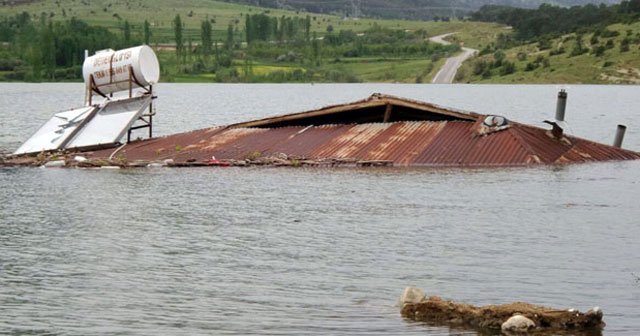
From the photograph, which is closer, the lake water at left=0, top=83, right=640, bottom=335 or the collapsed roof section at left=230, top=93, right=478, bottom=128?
the lake water at left=0, top=83, right=640, bottom=335

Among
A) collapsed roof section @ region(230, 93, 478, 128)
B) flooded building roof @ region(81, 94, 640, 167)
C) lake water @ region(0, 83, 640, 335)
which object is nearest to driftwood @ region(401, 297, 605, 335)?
lake water @ region(0, 83, 640, 335)

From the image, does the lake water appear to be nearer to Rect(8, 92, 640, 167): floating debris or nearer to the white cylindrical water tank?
Rect(8, 92, 640, 167): floating debris

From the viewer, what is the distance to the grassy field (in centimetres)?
15638

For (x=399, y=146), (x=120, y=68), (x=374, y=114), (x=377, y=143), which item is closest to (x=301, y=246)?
(x=399, y=146)

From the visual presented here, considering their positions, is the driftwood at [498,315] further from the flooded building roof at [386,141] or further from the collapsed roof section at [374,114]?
the collapsed roof section at [374,114]

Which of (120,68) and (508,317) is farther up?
(120,68)

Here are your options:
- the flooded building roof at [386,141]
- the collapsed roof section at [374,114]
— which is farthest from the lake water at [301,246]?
the collapsed roof section at [374,114]

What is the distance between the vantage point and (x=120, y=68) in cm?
5619

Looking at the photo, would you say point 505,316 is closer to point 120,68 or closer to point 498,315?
point 498,315

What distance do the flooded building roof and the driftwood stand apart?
77.6ft

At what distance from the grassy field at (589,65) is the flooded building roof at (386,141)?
106 metres

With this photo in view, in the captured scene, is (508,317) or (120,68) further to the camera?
(120,68)

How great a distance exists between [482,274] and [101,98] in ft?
116

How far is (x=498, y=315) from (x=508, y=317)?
178 millimetres
